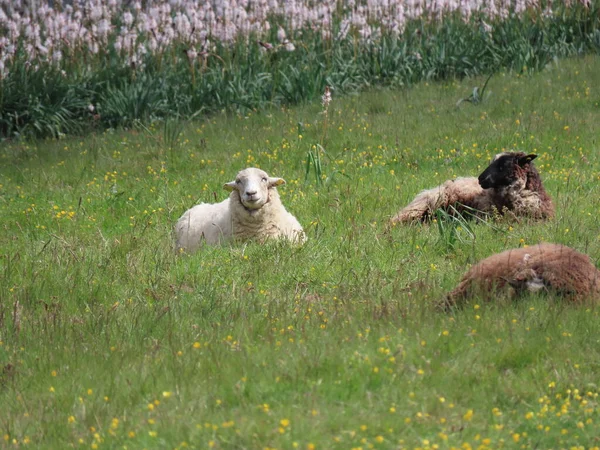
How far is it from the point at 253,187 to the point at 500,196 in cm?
265

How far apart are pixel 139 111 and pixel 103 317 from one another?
369 inches

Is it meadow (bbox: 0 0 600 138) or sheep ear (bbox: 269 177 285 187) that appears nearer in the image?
sheep ear (bbox: 269 177 285 187)

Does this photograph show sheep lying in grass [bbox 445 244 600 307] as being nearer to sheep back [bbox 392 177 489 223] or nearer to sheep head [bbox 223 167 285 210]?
sheep head [bbox 223 167 285 210]

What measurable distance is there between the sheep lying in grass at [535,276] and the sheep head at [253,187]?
9.66 ft

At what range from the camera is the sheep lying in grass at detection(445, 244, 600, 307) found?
686cm

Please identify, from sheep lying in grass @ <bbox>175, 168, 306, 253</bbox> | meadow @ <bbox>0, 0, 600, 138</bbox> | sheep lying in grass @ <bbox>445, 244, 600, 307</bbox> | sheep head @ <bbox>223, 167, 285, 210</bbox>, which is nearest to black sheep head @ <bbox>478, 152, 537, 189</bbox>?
sheep lying in grass @ <bbox>175, 168, 306, 253</bbox>

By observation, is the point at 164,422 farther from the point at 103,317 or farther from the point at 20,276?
the point at 20,276

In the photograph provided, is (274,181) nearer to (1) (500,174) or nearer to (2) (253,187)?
(2) (253,187)

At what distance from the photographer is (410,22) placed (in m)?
18.7

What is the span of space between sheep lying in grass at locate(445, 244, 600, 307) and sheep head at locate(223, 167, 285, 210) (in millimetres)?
2944

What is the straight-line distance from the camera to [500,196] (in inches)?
405

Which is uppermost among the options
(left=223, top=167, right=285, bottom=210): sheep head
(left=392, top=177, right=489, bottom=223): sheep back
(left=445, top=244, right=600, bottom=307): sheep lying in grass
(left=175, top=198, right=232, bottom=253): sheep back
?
(left=445, top=244, right=600, bottom=307): sheep lying in grass

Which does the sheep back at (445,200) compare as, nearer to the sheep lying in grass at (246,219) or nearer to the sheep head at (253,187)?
the sheep lying in grass at (246,219)

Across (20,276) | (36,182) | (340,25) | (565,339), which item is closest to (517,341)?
(565,339)
